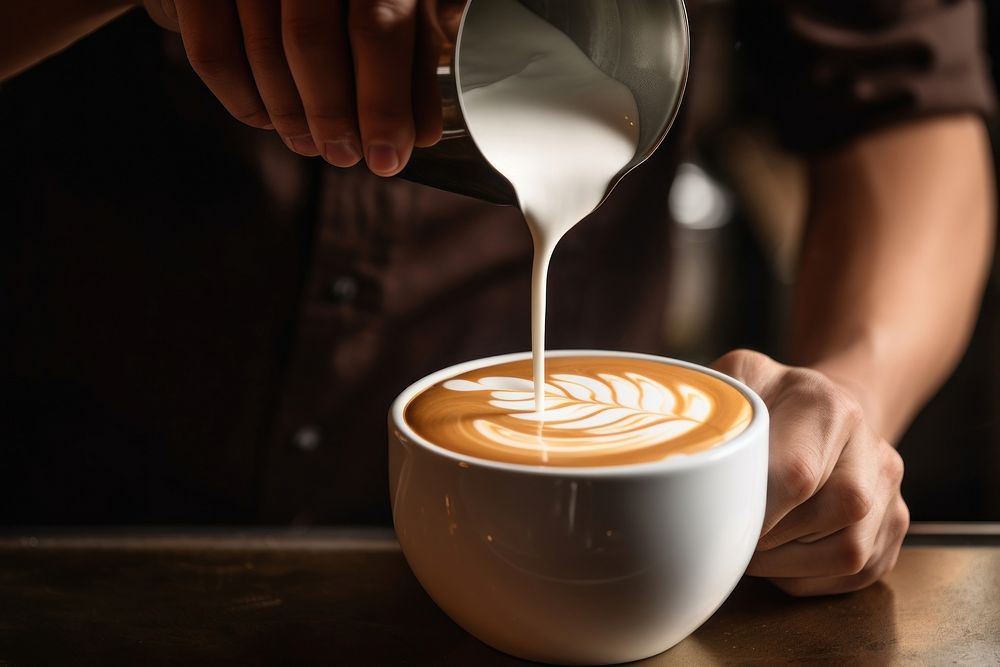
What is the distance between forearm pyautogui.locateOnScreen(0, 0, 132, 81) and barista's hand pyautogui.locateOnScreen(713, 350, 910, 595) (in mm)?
863

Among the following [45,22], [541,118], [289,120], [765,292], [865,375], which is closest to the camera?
[289,120]

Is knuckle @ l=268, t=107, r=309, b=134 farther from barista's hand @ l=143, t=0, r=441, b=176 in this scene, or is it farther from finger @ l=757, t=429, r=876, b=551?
finger @ l=757, t=429, r=876, b=551

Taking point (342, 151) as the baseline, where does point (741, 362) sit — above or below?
below

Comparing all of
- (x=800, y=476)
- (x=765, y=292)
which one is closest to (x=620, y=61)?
(x=800, y=476)

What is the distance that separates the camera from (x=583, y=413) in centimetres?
92

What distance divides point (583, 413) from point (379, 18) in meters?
0.40

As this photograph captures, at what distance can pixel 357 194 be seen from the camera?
1.46 m

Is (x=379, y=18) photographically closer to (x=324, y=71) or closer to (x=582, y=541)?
(x=324, y=71)

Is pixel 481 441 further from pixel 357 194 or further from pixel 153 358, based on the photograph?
pixel 153 358

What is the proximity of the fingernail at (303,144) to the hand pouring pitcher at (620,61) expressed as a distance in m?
0.09

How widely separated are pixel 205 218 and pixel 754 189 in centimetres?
220

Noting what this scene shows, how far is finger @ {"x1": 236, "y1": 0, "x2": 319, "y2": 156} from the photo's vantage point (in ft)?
2.70

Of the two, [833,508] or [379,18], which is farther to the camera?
[833,508]

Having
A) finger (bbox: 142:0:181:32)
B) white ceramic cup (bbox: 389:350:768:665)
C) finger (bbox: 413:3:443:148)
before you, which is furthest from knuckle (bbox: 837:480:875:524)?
finger (bbox: 142:0:181:32)
